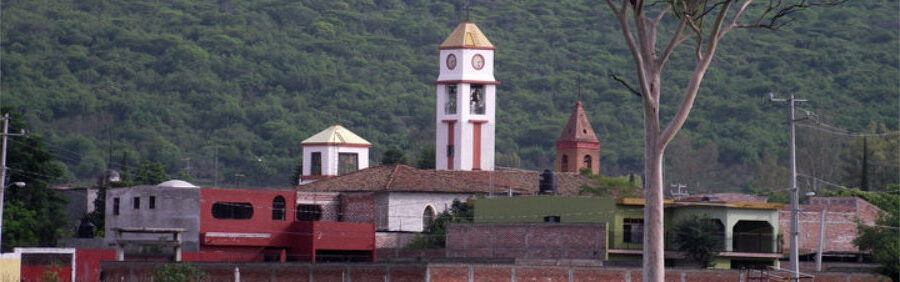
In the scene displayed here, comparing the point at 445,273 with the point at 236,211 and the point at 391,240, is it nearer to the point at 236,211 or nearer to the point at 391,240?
the point at 391,240

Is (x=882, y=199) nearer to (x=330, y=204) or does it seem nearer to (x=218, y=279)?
(x=330, y=204)

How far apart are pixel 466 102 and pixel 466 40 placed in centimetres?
414

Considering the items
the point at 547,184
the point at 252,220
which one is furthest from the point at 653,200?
the point at 547,184

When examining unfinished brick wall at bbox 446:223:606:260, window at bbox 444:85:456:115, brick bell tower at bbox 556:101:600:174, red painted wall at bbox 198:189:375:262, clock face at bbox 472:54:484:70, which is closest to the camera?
unfinished brick wall at bbox 446:223:606:260

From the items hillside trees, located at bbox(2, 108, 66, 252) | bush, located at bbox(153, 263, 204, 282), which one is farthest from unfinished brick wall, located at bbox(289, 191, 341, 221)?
bush, located at bbox(153, 263, 204, 282)

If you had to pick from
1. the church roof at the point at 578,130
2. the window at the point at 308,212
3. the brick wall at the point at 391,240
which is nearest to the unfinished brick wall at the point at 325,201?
the window at the point at 308,212

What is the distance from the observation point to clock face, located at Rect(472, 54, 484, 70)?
10912cm

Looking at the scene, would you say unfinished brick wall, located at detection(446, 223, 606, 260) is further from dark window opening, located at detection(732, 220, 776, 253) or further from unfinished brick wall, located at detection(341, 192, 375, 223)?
unfinished brick wall, located at detection(341, 192, 375, 223)

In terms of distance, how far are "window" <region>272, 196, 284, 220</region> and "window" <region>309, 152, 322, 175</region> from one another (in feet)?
85.2

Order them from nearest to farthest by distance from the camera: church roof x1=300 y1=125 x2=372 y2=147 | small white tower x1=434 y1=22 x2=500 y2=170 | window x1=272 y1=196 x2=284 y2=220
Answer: window x1=272 y1=196 x2=284 y2=220 → church roof x1=300 y1=125 x2=372 y2=147 → small white tower x1=434 y1=22 x2=500 y2=170

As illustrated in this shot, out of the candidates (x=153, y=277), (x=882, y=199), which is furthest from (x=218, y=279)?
(x=882, y=199)

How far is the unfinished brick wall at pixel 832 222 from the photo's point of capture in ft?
279

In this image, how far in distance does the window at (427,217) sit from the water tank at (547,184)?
6.22 m

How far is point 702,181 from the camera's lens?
19362 cm
